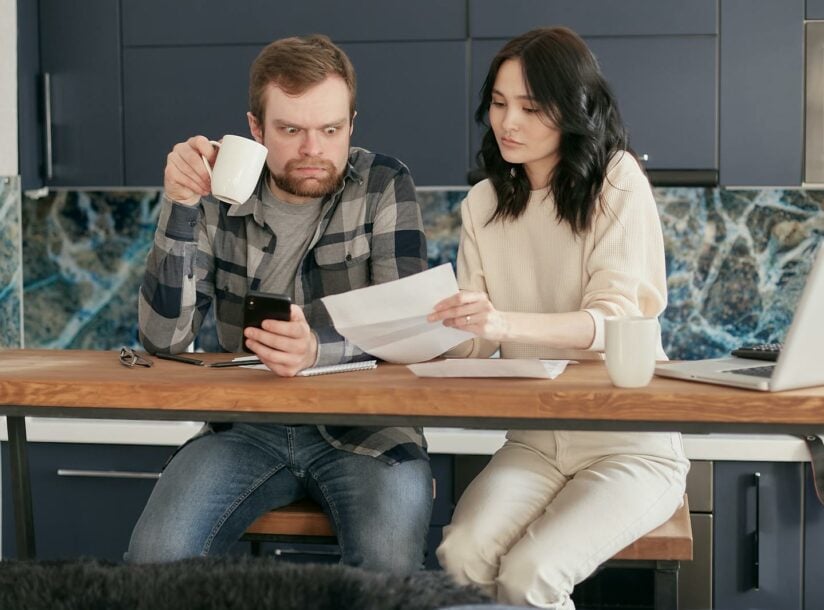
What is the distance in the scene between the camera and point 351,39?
129 inches

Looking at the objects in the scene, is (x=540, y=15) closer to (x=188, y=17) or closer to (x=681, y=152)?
(x=681, y=152)

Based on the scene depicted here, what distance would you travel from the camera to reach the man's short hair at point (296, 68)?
2.24 meters

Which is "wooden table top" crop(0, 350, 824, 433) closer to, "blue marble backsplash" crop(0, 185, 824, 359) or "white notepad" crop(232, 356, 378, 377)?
"white notepad" crop(232, 356, 378, 377)

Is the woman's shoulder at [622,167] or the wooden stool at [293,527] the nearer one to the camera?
the wooden stool at [293,527]

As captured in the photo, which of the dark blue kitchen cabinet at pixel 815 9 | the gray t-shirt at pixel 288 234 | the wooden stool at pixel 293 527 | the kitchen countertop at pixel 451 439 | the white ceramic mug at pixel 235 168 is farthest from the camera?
the dark blue kitchen cabinet at pixel 815 9

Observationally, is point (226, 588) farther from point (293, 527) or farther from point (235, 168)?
point (235, 168)

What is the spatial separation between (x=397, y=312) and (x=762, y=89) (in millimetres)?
1798

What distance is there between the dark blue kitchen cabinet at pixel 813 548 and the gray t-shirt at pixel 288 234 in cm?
150

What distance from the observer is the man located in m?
1.96

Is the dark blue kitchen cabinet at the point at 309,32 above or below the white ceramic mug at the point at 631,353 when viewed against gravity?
above

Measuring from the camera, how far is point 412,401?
64.9 inches

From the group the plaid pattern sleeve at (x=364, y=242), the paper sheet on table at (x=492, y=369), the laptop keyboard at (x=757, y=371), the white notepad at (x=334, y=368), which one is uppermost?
the plaid pattern sleeve at (x=364, y=242)

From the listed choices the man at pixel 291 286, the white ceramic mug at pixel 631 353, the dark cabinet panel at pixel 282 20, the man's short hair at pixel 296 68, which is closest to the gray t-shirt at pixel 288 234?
the man at pixel 291 286

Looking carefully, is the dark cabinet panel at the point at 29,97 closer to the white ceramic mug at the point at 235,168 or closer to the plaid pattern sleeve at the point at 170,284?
the plaid pattern sleeve at the point at 170,284
